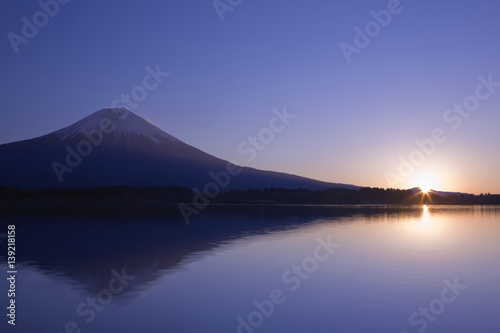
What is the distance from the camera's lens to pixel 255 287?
11883 millimetres

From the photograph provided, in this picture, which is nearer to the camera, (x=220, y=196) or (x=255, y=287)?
(x=255, y=287)

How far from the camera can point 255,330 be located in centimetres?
848

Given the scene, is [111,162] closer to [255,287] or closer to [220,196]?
[220,196]

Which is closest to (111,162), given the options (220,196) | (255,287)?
(220,196)

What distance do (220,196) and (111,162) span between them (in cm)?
4437

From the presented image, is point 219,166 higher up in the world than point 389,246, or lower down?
higher up

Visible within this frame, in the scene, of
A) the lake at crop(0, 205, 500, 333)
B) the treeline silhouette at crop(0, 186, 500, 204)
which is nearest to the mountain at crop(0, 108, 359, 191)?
the treeline silhouette at crop(0, 186, 500, 204)

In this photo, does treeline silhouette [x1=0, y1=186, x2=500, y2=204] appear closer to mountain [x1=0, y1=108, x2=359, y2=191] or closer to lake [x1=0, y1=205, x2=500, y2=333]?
mountain [x1=0, y1=108, x2=359, y2=191]

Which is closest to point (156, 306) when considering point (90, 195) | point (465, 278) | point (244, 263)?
point (244, 263)

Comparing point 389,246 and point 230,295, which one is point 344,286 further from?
point 389,246

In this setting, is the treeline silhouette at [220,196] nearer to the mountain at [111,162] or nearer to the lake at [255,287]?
the mountain at [111,162]

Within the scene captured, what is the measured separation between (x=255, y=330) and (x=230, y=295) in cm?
256

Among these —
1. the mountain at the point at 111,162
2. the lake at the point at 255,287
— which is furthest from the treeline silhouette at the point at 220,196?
the lake at the point at 255,287

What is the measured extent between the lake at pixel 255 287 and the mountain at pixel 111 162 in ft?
353
